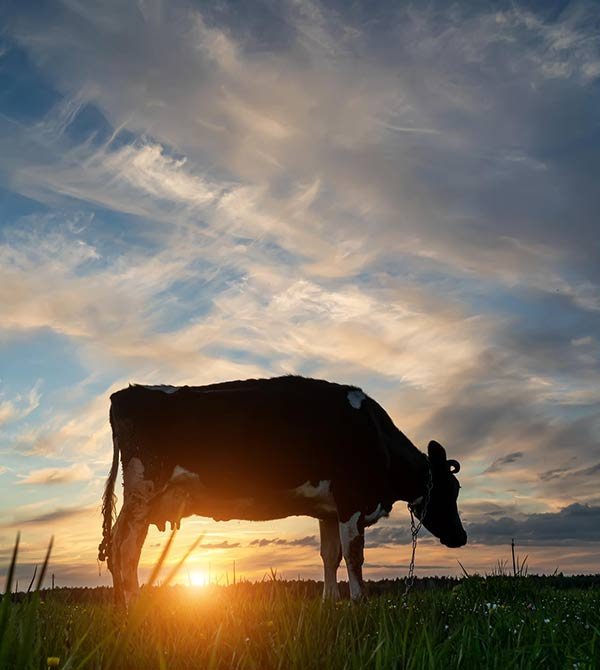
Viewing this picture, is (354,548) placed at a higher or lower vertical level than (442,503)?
lower

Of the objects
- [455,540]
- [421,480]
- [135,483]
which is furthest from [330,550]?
[135,483]

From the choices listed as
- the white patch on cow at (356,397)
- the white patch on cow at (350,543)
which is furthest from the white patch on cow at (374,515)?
the white patch on cow at (356,397)

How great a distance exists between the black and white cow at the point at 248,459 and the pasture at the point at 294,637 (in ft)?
13.1

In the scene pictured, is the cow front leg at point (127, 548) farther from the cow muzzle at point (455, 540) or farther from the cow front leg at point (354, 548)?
the cow muzzle at point (455, 540)

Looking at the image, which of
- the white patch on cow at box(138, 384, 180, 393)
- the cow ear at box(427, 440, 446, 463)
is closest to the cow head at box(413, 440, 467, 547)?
the cow ear at box(427, 440, 446, 463)

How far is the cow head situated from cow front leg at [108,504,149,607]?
5.59 meters

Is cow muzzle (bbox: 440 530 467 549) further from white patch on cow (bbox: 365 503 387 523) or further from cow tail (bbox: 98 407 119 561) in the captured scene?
cow tail (bbox: 98 407 119 561)

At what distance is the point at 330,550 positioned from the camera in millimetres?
13617

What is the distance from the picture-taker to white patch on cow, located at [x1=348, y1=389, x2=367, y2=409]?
13703 mm

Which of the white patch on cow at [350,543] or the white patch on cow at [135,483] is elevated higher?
the white patch on cow at [135,483]

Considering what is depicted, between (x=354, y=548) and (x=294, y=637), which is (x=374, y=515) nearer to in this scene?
A: (x=354, y=548)

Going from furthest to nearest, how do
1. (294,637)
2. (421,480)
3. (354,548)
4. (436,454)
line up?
(436,454) → (421,480) → (354,548) → (294,637)

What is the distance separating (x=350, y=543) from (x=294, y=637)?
25.9ft

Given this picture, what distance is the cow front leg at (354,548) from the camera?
12.1 meters
